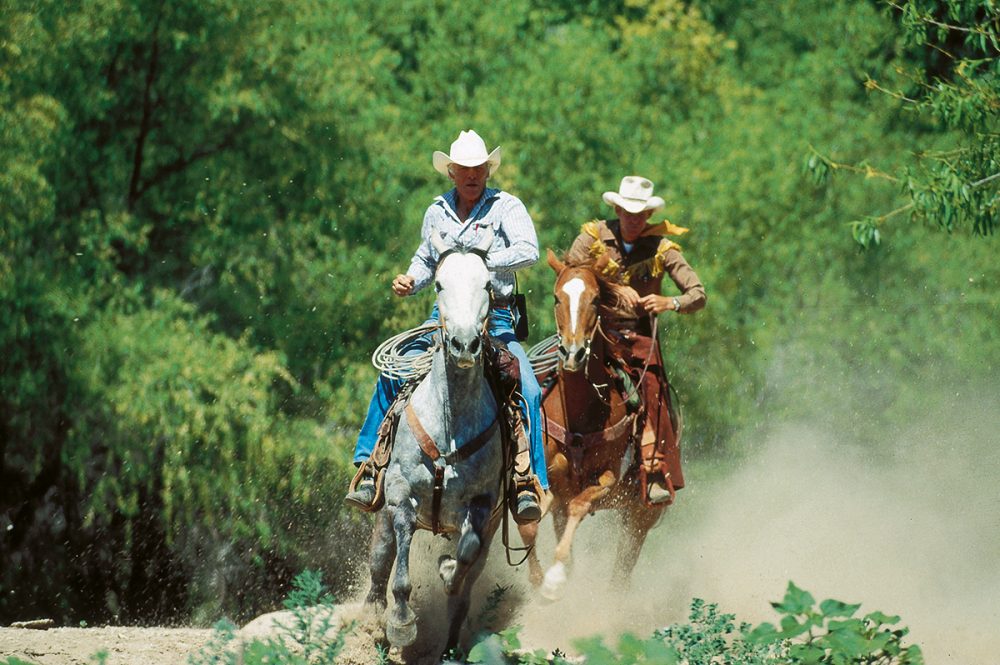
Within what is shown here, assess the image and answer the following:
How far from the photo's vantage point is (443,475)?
9398mm

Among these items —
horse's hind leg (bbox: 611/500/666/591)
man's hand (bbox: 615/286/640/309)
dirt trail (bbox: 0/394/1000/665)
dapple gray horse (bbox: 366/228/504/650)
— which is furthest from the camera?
horse's hind leg (bbox: 611/500/666/591)

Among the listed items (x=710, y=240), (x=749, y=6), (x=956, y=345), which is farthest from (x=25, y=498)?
(x=749, y=6)

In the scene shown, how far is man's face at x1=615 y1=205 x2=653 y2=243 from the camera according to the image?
11.9 m

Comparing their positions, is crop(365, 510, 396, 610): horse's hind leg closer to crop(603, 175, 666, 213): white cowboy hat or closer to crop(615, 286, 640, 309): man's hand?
crop(615, 286, 640, 309): man's hand

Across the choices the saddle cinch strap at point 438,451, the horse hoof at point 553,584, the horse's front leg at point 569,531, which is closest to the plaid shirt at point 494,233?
the saddle cinch strap at point 438,451

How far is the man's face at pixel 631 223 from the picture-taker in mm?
11906

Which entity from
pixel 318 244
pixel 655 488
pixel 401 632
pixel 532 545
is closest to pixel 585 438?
pixel 655 488

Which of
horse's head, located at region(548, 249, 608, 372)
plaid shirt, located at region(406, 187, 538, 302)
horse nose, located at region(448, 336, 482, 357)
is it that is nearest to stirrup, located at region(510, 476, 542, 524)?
horse's head, located at region(548, 249, 608, 372)

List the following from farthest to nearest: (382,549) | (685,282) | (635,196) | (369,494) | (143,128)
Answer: (143,128), (635,196), (685,282), (369,494), (382,549)

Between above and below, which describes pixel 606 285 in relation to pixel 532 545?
above

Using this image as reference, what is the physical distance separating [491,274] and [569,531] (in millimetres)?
2148

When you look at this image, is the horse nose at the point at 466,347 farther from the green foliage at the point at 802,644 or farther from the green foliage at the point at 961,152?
the green foliage at the point at 961,152

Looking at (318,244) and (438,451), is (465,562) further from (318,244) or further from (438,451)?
(318,244)

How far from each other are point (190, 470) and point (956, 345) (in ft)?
38.3
